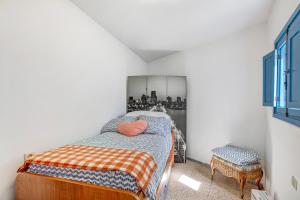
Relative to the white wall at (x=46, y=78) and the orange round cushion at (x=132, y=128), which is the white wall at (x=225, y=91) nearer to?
the orange round cushion at (x=132, y=128)

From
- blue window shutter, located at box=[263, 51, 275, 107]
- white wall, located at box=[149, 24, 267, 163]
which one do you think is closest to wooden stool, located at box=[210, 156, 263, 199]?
white wall, located at box=[149, 24, 267, 163]

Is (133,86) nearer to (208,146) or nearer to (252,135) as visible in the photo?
(208,146)

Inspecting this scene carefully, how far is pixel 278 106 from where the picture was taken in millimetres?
2016

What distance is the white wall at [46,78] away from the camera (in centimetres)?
145

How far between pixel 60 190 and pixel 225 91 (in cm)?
286

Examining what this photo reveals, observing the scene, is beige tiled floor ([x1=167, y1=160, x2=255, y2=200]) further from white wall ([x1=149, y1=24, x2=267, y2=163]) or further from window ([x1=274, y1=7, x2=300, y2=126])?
window ([x1=274, y1=7, x2=300, y2=126])

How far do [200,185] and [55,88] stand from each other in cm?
231

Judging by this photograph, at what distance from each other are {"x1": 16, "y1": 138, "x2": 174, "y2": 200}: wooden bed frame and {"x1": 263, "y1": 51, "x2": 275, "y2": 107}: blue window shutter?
1905mm

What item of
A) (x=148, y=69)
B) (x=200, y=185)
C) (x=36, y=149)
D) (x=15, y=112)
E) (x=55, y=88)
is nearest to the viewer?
(x=15, y=112)

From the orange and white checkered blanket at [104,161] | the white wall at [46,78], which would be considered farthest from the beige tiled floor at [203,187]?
the white wall at [46,78]

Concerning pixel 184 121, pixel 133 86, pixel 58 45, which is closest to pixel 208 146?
pixel 184 121

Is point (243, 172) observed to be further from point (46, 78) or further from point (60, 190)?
point (46, 78)

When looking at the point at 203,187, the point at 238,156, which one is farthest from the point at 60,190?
the point at 238,156

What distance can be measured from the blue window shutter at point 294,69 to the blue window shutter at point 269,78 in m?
0.60
